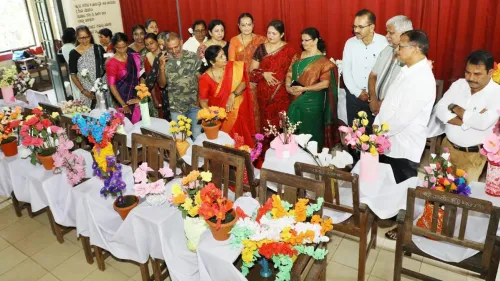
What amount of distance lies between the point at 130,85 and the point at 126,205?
6.59 ft

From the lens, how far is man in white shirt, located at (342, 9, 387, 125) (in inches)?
129

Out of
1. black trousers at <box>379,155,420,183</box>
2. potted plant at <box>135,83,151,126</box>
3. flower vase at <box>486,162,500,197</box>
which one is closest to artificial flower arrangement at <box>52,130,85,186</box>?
potted plant at <box>135,83,151,126</box>

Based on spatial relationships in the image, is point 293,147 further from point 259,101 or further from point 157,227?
point 259,101

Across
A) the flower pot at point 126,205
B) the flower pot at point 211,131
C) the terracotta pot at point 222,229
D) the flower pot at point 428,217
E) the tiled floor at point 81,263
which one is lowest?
the tiled floor at point 81,263

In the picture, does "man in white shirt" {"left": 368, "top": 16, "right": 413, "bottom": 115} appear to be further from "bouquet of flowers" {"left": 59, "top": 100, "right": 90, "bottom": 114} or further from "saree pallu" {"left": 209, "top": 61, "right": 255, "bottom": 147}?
"bouquet of flowers" {"left": 59, "top": 100, "right": 90, "bottom": 114}

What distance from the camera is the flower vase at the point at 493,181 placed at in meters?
2.08

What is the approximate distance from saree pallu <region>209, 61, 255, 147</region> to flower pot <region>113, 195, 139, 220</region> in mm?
1408

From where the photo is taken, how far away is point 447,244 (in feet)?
6.86

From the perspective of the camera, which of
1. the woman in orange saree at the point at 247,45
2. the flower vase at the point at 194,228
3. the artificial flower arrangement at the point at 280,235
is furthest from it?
the woman in orange saree at the point at 247,45

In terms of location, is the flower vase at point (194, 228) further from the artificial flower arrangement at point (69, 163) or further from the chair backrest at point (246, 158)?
the artificial flower arrangement at point (69, 163)

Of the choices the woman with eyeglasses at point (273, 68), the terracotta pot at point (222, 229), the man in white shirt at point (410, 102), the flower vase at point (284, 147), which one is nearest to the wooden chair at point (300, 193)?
the terracotta pot at point (222, 229)

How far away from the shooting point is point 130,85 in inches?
158

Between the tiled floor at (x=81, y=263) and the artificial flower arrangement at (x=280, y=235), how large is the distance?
1065 mm

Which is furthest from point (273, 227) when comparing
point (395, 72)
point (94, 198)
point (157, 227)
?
point (395, 72)
